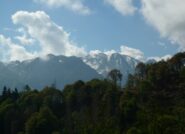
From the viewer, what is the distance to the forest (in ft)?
380

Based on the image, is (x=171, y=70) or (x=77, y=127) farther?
(x=171, y=70)

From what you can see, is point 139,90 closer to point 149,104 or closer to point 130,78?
point 149,104

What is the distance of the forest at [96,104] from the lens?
115788mm

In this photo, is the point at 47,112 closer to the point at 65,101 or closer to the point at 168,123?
the point at 65,101

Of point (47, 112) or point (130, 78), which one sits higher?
point (130, 78)

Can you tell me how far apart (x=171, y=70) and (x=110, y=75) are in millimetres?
36865

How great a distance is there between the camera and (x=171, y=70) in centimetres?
14750

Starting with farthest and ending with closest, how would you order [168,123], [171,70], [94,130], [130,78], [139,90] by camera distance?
[130,78], [171,70], [139,90], [94,130], [168,123]

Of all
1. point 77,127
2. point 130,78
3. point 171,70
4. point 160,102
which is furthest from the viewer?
point 130,78

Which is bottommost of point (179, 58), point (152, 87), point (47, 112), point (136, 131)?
point (136, 131)

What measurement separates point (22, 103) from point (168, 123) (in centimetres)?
7987

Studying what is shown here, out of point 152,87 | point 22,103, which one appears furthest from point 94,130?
point 22,103

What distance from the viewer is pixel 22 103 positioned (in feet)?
489

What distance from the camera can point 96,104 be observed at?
449 ft
